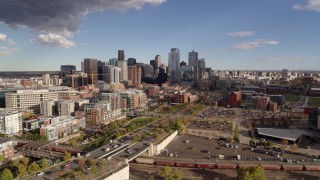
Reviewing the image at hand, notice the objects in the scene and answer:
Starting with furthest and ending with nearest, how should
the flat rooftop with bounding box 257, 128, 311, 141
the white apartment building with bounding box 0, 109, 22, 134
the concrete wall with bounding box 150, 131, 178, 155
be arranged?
the white apartment building with bounding box 0, 109, 22, 134 < the flat rooftop with bounding box 257, 128, 311, 141 < the concrete wall with bounding box 150, 131, 178, 155

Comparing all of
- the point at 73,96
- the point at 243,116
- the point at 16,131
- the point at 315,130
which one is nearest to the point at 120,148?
the point at 16,131

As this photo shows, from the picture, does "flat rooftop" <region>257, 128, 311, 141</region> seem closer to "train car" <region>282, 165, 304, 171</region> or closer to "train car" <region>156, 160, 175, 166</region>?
"train car" <region>282, 165, 304, 171</region>

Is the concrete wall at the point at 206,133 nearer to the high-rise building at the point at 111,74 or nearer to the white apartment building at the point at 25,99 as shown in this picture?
the white apartment building at the point at 25,99

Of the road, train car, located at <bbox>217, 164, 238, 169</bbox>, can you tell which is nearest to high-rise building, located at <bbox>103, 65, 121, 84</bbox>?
the road

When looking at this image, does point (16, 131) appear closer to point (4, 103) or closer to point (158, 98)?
point (4, 103)

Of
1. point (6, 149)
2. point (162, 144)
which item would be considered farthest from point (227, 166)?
point (6, 149)

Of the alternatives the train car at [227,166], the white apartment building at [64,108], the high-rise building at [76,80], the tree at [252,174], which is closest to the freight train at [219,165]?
the train car at [227,166]

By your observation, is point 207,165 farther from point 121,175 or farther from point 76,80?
point 76,80
